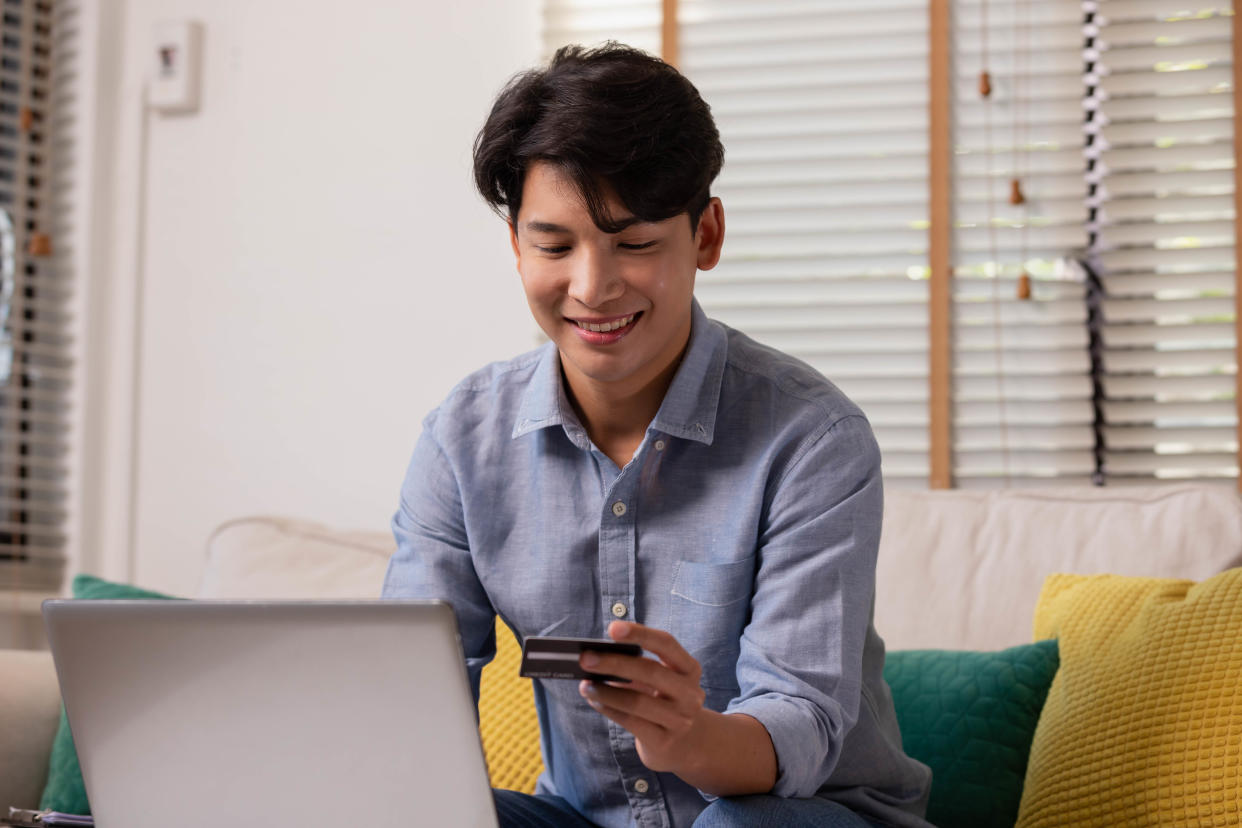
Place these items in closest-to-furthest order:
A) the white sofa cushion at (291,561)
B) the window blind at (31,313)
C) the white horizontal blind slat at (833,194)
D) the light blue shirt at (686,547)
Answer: the light blue shirt at (686,547) < the white sofa cushion at (291,561) < the white horizontal blind slat at (833,194) < the window blind at (31,313)

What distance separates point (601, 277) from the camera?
120 centimetres

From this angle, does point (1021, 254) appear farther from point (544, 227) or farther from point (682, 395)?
point (544, 227)

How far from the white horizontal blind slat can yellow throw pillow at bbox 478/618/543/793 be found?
99 cm

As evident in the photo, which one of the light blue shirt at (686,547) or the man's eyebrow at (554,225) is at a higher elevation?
the man's eyebrow at (554,225)

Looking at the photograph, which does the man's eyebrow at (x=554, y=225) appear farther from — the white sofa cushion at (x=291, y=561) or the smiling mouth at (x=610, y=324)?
the white sofa cushion at (x=291, y=561)

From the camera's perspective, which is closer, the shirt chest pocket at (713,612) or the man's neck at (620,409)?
the shirt chest pocket at (713,612)

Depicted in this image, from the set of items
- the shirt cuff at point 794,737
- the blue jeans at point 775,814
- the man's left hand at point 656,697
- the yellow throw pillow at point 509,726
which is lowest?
the yellow throw pillow at point 509,726

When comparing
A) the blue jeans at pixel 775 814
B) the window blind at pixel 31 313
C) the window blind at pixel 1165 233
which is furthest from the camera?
the window blind at pixel 31 313

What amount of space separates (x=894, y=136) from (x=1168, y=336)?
0.62 metres

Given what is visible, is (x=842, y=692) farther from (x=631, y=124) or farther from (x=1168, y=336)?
(x=1168, y=336)

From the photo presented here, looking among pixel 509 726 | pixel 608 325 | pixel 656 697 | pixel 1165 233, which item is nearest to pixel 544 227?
pixel 608 325

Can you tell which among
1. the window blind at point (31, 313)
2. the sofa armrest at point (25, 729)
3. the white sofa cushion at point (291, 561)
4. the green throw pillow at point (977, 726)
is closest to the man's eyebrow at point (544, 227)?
the green throw pillow at point (977, 726)

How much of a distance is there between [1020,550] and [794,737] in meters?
0.83

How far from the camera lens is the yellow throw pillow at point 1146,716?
4.01 feet
